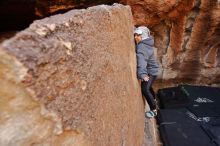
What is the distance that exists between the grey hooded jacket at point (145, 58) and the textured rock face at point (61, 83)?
857 millimetres

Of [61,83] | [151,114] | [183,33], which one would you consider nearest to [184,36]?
[183,33]

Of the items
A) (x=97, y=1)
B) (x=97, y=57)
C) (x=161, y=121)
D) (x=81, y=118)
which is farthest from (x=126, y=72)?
(x=161, y=121)

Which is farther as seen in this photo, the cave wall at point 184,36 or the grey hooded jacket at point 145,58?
the cave wall at point 184,36

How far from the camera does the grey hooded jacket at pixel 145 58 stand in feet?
7.17

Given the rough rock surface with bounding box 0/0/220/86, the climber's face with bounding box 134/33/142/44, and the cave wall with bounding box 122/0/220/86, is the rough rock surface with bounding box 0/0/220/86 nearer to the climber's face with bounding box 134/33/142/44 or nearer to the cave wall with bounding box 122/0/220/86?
the cave wall with bounding box 122/0/220/86

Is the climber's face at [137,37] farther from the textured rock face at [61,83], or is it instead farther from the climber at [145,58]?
the textured rock face at [61,83]

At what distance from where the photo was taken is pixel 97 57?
3.77ft

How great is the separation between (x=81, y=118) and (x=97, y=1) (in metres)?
1.94

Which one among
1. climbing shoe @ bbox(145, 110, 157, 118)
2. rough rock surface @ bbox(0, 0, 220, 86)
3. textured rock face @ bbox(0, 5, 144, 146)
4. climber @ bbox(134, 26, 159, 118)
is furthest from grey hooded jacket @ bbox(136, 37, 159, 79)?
textured rock face @ bbox(0, 5, 144, 146)

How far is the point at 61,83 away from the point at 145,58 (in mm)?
1504

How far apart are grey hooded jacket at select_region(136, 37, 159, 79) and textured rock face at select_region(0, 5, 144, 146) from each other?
86cm

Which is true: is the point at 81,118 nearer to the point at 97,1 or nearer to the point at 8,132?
the point at 8,132

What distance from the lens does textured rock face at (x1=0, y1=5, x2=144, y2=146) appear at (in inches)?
28.5

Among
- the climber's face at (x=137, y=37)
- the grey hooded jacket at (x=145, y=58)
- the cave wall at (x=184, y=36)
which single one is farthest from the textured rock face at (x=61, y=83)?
the cave wall at (x=184, y=36)
